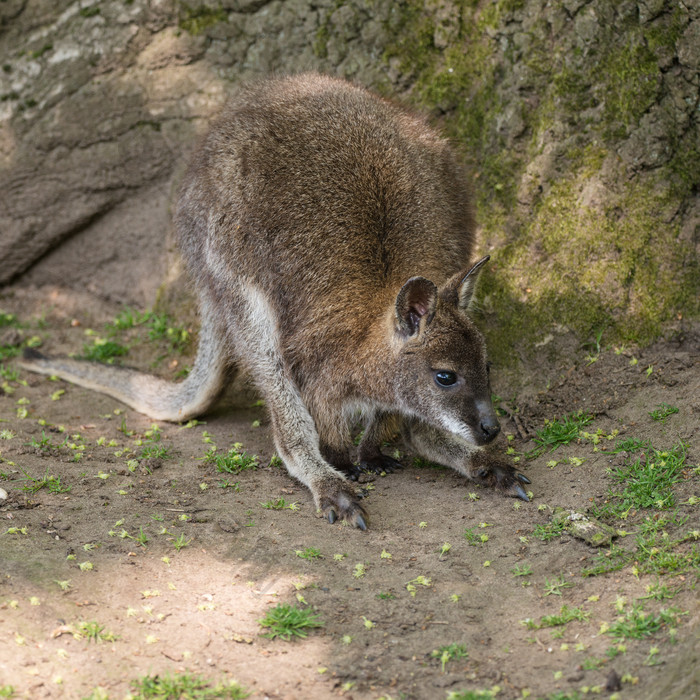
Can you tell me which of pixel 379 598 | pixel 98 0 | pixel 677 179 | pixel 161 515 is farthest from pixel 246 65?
pixel 379 598

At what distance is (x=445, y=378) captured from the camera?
4.45 meters

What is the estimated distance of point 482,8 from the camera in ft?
18.4

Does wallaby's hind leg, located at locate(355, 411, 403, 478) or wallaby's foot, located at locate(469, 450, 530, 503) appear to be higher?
wallaby's foot, located at locate(469, 450, 530, 503)

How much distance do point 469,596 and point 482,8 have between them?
382 centimetres

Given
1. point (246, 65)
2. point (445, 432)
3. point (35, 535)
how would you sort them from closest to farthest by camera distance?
point (35, 535) < point (445, 432) < point (246, 65)

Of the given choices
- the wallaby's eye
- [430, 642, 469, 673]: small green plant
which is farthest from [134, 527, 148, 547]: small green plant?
the wallaby's eye

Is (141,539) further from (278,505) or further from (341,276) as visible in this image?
(341,276)

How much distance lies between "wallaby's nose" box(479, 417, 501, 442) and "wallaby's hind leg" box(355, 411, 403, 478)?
0.81 meters

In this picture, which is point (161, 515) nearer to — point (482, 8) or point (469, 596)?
point (469, 596)

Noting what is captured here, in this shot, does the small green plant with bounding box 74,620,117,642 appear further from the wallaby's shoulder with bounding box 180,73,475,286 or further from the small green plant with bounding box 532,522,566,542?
the wallaby's shoulder with bounding box 180,73,475,286

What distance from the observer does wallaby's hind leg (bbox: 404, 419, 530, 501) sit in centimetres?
446

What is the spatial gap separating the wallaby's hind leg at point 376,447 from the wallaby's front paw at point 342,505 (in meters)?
0.54

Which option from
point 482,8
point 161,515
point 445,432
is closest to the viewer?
point 161,515

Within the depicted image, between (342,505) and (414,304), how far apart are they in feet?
3.57
